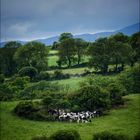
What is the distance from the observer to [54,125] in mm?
37188

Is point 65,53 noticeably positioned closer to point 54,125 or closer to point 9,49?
point 9,49

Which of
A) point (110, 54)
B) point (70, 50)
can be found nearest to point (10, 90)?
point (110, 54)

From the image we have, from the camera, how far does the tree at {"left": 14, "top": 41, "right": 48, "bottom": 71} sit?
9034 centimetres

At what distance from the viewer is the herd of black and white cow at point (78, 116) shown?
128 feet

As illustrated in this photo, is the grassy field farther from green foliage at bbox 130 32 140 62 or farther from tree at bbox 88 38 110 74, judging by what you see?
green foliage at bbox 130 32 140 62

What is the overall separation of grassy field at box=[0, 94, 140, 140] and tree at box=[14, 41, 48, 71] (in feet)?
158

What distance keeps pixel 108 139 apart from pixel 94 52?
183ft

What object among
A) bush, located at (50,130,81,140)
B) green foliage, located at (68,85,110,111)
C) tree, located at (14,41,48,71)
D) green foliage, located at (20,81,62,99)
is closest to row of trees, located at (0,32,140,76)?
tree, located at (14,41,48,71)

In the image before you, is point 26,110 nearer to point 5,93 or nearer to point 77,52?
point 5,93

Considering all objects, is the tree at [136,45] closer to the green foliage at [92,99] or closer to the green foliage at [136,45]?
the green foliage at [136,45]

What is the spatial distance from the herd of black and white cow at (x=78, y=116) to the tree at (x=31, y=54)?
4872cm

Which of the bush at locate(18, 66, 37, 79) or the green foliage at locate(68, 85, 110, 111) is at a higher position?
the bush at locate(18, 66, 37, 79)

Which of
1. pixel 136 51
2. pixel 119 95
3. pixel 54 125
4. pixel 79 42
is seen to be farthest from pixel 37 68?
pixel 54 125

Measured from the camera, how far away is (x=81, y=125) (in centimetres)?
3688
